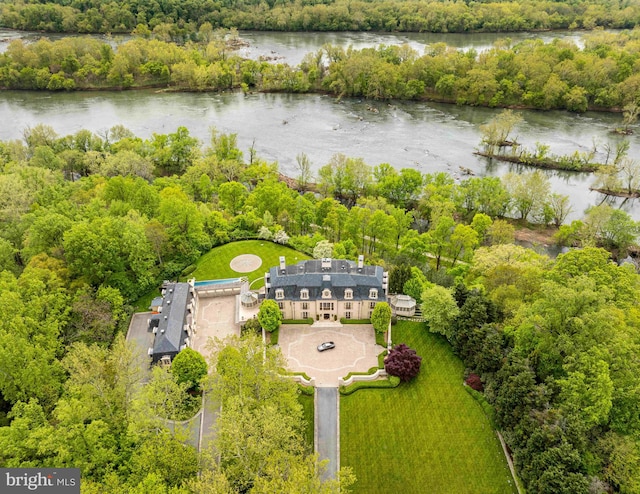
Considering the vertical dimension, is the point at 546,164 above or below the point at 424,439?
above

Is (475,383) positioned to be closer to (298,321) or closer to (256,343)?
(298,321)

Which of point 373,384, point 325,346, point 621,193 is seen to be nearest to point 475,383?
point 373,384

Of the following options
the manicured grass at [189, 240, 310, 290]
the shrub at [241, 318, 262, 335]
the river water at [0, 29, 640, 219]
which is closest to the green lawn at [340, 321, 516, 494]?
the shrub at [241, 318, 262, 335]

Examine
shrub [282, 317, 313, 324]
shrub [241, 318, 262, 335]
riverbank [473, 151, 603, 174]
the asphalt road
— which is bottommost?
the asphalt road

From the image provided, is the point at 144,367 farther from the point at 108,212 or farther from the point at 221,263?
the point at 108,212

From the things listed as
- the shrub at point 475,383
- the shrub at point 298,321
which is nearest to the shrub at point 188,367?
the shrub at point 298,321

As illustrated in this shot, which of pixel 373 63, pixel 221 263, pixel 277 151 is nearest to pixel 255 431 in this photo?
pixel 221 263

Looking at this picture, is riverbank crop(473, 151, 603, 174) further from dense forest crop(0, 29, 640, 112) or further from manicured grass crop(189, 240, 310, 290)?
manicured grass crop(189, 240, 310, 290)
